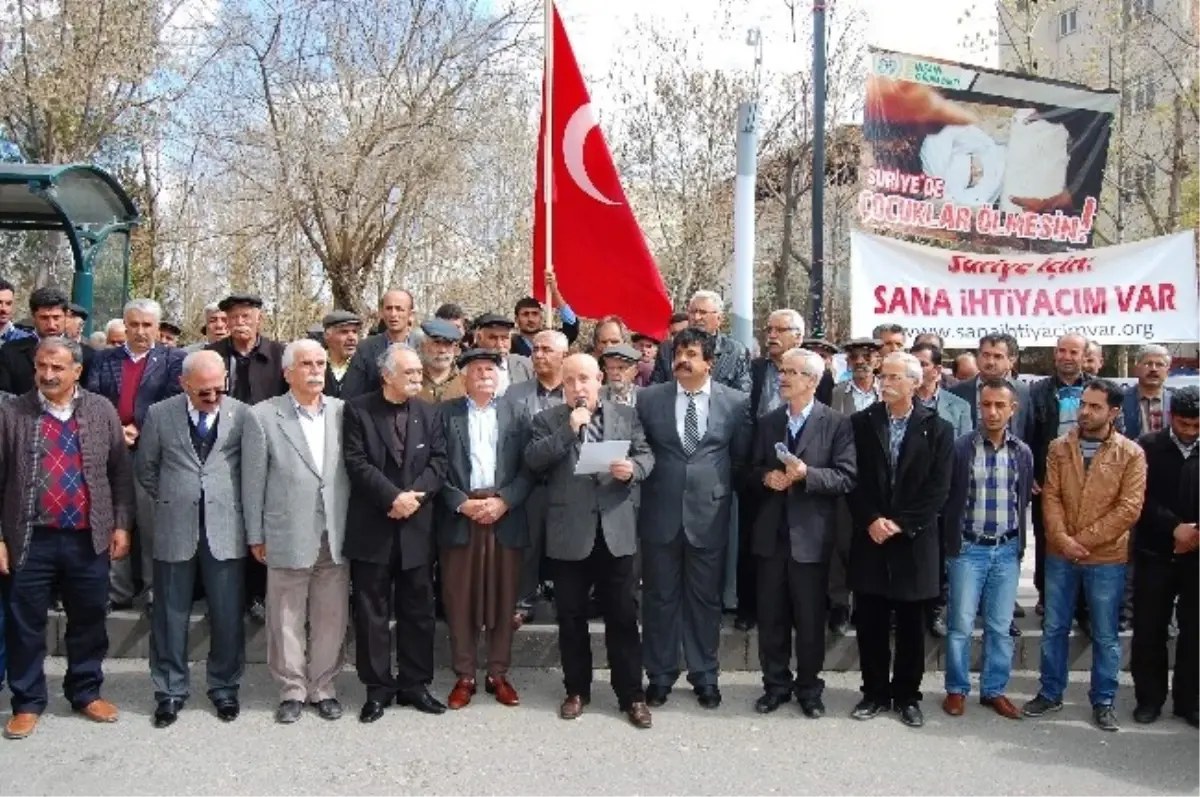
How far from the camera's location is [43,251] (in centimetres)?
1470

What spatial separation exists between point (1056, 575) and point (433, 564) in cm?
345

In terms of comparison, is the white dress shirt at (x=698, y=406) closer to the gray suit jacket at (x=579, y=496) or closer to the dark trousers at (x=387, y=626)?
the gray suit jacket at (x=579, y=496)

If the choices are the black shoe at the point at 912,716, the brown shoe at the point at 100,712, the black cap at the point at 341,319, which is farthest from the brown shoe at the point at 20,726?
the black shoe at the point at 912,716

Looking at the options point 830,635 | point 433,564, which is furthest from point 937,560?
point 433,564

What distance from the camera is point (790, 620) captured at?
588cm

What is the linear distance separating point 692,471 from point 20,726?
11.9ft

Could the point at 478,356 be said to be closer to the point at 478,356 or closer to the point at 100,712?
the point at 478,356

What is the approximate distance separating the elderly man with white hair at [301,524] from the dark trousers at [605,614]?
3.97ft

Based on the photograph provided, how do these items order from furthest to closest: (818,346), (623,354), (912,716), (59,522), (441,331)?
(818,346)
(441,331)
(623,354)
(912,716)
(59,522)

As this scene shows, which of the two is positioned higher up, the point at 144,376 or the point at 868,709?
the point at 144,376

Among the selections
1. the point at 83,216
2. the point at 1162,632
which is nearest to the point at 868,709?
the point at 1162,632

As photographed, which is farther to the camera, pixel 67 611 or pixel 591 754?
pixel 67 611

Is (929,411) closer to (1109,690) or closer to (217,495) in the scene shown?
(1109,690)

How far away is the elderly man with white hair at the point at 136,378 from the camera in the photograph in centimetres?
650
